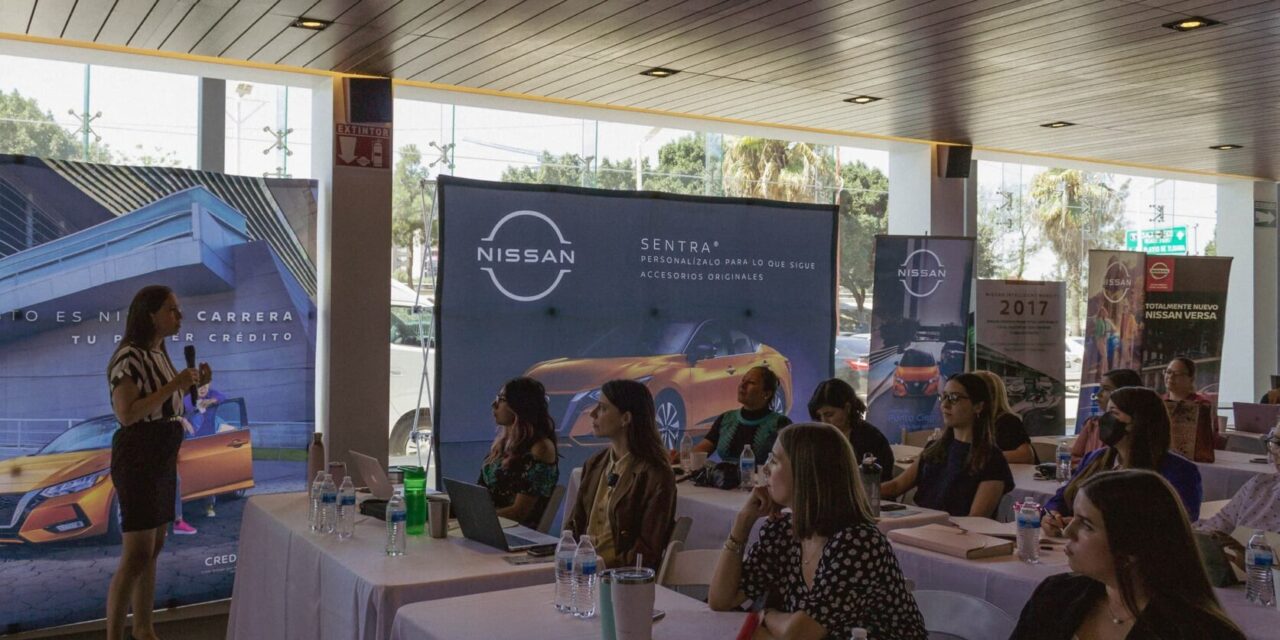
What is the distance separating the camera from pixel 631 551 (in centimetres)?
363

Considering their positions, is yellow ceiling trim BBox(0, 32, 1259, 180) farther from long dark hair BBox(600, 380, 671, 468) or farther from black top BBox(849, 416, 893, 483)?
long dark hair BBox(600, 380, 671, 468)

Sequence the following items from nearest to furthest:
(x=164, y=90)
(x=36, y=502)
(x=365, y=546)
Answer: (x=365, y=546) → (x=36, y=502) → (x=164, y=90)

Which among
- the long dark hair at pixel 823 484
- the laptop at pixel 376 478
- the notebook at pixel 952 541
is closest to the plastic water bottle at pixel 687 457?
the laptop at pixel 376 478

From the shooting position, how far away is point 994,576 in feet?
11.0

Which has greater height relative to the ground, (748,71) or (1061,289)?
(748,71)

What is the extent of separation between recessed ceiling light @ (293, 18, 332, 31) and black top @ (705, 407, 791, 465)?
9.32 ft

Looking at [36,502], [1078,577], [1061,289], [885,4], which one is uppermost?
[885,4]

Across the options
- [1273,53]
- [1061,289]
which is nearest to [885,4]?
[1273,53]

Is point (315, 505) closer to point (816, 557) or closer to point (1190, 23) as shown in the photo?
point (816, 557)

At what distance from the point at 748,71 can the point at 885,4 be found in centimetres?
152

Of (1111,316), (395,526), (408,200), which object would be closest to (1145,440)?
(395,526)

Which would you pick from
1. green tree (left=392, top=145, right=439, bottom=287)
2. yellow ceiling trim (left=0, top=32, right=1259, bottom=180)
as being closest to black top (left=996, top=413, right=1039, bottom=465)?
yellow ceiling trim (left=0, top=32, right=1259, bottom=180)

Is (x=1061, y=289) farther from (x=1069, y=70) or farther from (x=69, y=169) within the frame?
(x=69, y=169)

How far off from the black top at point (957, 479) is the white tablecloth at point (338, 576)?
215 cm
